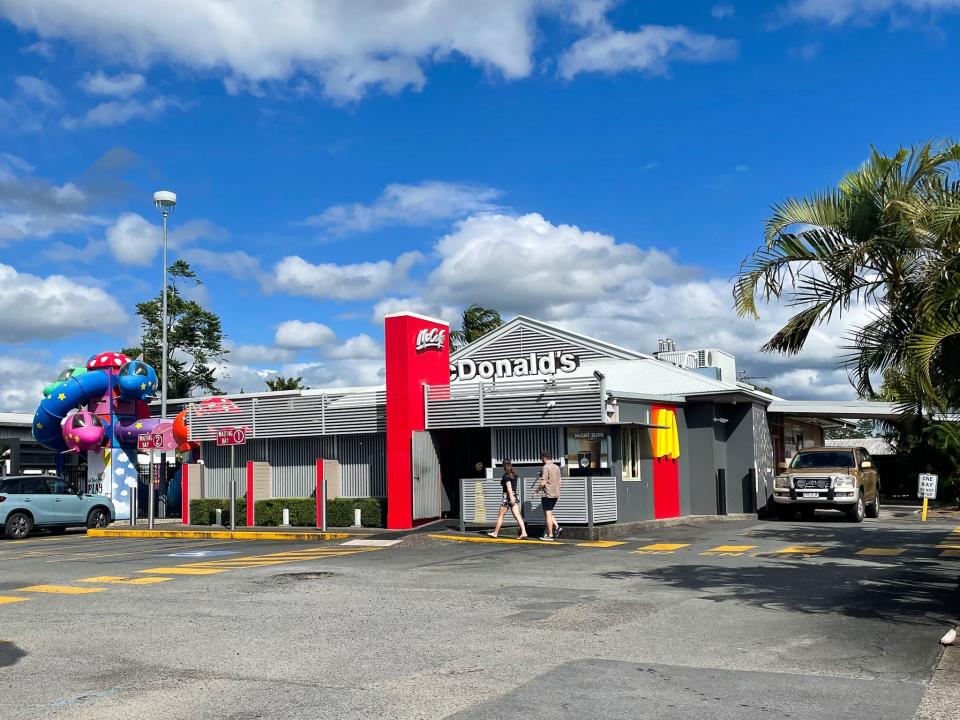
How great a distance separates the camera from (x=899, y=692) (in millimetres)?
6906

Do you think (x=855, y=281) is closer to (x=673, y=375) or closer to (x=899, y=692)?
(x=899, y=692)

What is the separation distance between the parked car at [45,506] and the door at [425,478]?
31.1 ft

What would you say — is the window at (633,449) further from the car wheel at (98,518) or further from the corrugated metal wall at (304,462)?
the car wheel at (98,518)

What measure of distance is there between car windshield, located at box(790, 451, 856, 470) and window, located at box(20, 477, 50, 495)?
19769 mm

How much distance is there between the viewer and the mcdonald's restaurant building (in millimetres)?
22172

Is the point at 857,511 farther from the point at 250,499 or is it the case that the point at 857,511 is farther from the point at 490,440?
the point at 250,499

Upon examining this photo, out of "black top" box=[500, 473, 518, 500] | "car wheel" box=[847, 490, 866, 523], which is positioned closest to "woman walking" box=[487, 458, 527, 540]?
"black top" box=[500, 473, 518, 500]

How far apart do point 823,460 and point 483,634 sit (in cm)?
1838

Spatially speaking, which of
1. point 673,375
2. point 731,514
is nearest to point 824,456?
point 731,514

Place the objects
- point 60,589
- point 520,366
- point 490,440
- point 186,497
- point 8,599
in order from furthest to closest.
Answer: point 520,366 → point 186,497 → point 490,440 → point 60,589 → point 8,599

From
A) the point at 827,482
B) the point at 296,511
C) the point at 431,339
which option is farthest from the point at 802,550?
the point at 296,511

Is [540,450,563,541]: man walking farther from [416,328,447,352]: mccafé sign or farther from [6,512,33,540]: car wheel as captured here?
[6,512,33,540]: car wheel

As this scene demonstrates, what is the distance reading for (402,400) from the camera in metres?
23.5

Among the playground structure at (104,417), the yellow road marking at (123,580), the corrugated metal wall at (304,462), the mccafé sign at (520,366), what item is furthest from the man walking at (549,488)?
the playground structure at (104,417)
